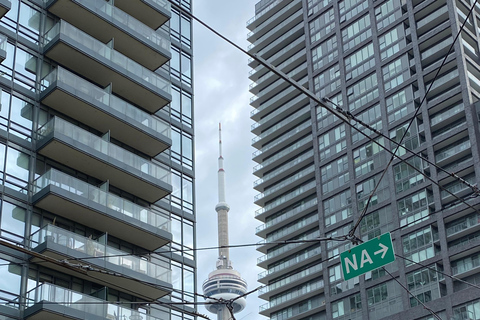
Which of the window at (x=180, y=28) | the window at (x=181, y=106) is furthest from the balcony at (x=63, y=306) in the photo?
the window at (x=180, y=28)

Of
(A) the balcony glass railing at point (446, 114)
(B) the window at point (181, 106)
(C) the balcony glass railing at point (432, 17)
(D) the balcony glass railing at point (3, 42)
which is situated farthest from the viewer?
(C) the balcony glass railing at point (432, 17)

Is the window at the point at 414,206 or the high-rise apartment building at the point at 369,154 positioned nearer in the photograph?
the high-rise apartment building at the point at 369,154

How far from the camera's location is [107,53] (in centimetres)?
4362

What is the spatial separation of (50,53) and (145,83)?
5.49 metres

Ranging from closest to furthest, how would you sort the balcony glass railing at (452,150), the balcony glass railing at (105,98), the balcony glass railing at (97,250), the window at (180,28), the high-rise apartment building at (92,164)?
the high-rise apartment building at (92,164)
the balcony glass railing at (97,250)
the balcony glass railing at (105,98)
the window at (180,28)
the balcony glass railing at (452,150)

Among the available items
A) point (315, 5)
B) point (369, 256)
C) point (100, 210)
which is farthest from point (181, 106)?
point (315, 5)

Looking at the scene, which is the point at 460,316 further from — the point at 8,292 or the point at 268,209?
the point at 8,292

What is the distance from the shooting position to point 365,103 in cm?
11438

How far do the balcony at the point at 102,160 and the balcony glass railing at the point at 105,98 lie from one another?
2.01 metres

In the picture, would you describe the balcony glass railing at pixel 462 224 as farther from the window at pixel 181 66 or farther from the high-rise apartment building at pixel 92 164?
the high-rise apartment building at pixel 92 164

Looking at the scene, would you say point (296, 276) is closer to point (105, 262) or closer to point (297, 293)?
point (297, 293)

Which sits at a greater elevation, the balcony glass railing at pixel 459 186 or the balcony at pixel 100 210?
the balcony glass railing at pixel 459 186

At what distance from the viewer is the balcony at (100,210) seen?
37.9 m

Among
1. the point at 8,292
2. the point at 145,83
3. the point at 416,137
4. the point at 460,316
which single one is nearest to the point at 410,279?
the point at 460,316
